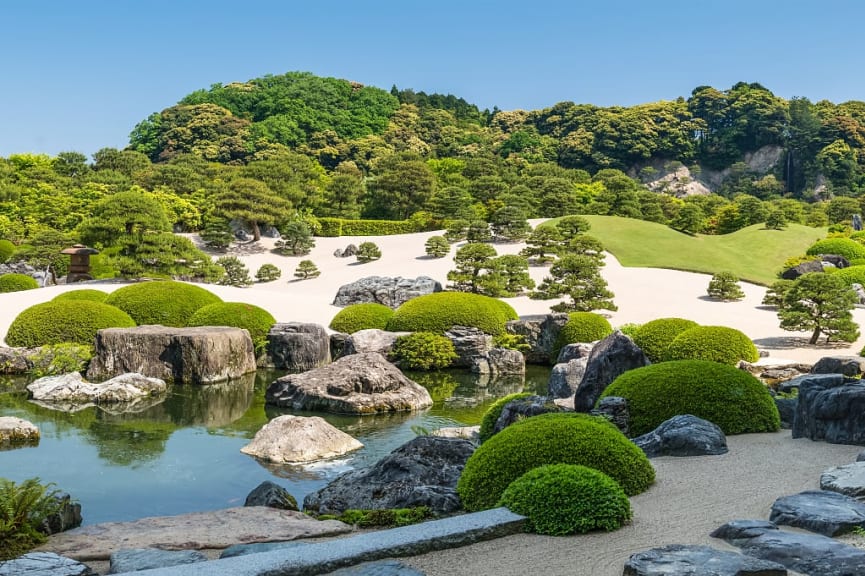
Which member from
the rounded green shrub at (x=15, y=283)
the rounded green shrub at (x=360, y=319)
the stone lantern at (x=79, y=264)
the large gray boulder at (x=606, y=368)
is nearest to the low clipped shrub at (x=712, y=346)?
the large gray boulder at (x=606, y=368)

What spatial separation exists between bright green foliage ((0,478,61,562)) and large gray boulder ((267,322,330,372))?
11.0 m

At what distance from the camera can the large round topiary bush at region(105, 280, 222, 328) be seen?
18.7 metres

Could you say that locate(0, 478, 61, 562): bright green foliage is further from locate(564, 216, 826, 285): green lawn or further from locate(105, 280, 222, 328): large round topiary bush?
locate(564, 216, 826, 285): green lawn

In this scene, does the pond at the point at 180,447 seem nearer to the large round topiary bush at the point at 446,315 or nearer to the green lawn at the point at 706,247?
the large round topiary bush at the point at 446,315

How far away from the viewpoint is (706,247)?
1377 inches

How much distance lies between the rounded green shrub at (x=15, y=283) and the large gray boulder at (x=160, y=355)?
1297 cm

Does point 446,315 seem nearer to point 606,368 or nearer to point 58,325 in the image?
point 58,325

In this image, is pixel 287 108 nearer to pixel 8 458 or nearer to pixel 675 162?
pixel 675 162

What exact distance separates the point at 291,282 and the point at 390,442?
2311 cm

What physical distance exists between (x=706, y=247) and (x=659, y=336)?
20965 millimetres

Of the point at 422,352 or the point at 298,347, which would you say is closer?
the point at 298,347

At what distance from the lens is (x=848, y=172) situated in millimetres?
62969

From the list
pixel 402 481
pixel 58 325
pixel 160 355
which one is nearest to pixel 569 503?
pixel 402 481

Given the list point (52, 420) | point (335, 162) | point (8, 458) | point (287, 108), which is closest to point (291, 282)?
point (52, 420)
